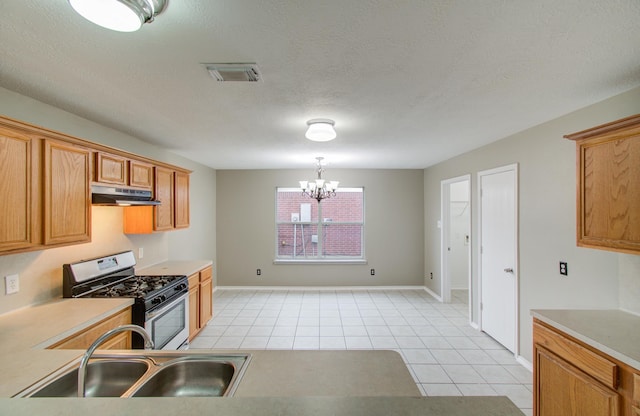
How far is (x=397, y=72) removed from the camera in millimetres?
1679

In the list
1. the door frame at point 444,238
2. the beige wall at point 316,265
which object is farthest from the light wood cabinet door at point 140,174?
the door frame at point 444,238

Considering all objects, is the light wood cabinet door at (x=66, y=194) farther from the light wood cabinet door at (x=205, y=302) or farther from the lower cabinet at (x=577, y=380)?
the lower cabinet at (x=577, y=380)

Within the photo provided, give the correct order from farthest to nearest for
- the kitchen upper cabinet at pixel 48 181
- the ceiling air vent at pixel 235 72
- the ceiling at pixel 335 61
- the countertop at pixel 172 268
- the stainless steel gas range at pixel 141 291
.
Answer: the countertop at pixel 172 268, the stainless steel gas range at pixel 141 291, the kitchen upper cabinet at pixel 48 181, the ceiling air vent at pixel 235 72, the ceiling at pixel 335 61

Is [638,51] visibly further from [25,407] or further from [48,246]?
[48,246]

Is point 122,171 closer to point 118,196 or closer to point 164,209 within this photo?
point 118,196

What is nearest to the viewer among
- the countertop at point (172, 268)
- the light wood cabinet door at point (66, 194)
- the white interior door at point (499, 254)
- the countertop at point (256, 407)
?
the countertop at point (256, 407)

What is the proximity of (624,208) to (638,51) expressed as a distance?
87 centimetres

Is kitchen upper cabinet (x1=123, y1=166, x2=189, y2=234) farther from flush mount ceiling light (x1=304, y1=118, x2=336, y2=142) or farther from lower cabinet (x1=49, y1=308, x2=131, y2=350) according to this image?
flush mount ceiling light (x1=304, y1=118, x2=336, y2=142)

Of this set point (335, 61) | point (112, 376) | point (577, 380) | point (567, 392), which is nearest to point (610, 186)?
point (577, 380)

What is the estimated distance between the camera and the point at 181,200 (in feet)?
12.7

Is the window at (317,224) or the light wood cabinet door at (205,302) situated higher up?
the window at (317,224)

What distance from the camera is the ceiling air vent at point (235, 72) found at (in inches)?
63.2

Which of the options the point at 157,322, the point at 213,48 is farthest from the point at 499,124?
the point at 157,322

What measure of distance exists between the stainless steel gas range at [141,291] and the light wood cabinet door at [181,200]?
29.0 inches
